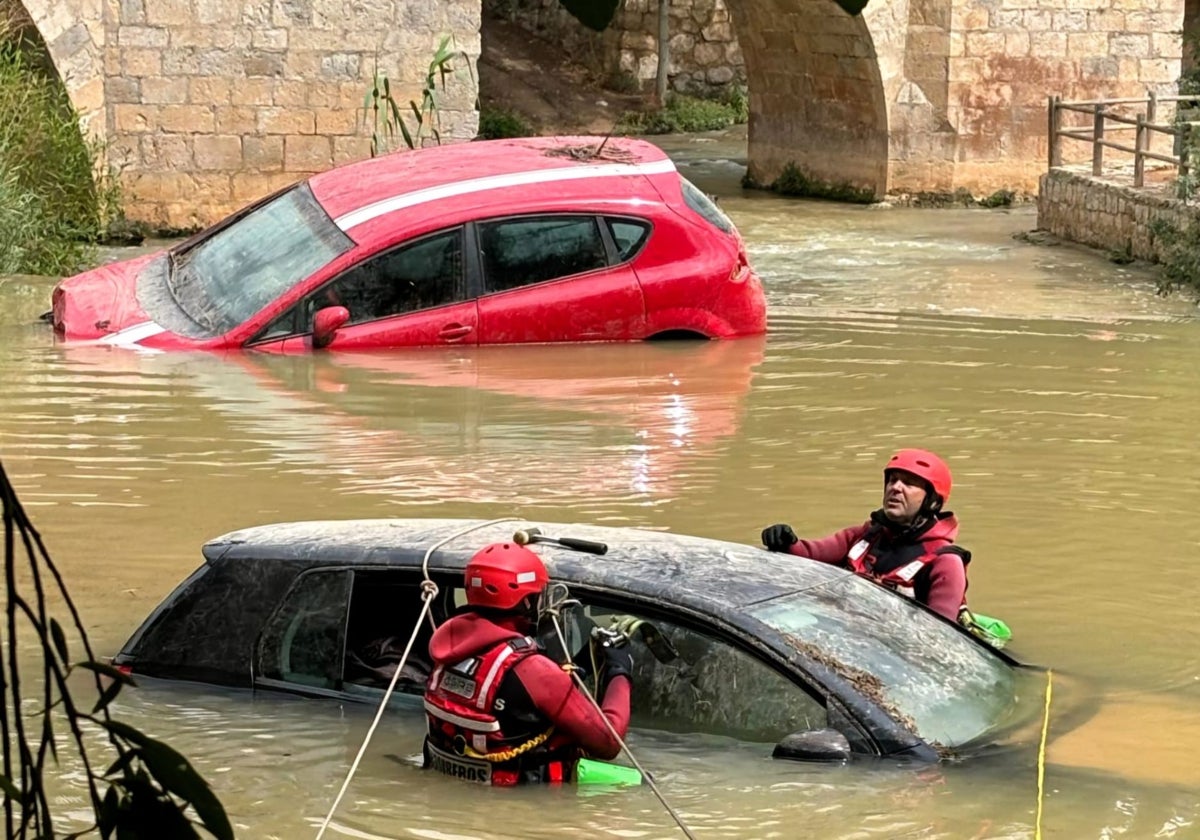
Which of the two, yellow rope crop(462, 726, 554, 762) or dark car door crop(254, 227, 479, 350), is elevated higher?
dark car door crop(254, 227, 479, 350)

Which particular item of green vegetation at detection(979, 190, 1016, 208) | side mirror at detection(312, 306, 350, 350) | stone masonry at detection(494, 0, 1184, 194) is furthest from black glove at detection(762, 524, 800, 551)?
green vegetation at detection(979, 190, 1016, 208)

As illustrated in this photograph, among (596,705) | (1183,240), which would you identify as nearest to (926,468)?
(596,705)

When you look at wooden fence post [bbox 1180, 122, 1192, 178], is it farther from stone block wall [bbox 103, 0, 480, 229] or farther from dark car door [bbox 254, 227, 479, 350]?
dark car door [bbox 254, 227, 479, 350]

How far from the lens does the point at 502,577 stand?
5.26 m

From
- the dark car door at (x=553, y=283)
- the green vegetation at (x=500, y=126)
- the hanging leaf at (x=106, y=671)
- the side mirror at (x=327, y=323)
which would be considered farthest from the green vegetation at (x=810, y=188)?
the hanging leaf at (x=106, y=671)

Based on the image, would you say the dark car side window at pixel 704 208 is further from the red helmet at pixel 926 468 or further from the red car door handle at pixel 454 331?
the red helmet at pixel 926 468

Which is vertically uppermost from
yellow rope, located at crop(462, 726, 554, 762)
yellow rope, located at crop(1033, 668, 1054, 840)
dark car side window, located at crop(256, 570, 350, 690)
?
dark car side window, located at crop(256, 570, 350, 690)

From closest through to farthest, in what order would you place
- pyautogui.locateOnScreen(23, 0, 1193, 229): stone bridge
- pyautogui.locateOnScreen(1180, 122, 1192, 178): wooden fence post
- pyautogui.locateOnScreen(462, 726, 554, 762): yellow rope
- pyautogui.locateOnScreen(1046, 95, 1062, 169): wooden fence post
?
pyautogui.locateOnScreen(462, 726, 554, 762): yellow rope < pyautogui.locateOnScreen(1180, 122, 1192, 178): wooden fence post < pyautogui.locateOnScreen(23, 0, 1193, 229): stone bridge < pyautogui.locateOnScreen(1046, 95, 1062, 169): wooden fence post

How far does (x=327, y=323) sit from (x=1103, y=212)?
897 cm

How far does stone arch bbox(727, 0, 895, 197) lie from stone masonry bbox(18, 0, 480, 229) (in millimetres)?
4742

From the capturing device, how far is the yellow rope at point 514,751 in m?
5.42

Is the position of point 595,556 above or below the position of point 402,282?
below

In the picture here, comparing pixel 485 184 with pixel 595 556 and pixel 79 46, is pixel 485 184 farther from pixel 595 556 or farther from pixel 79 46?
pixel 79 46

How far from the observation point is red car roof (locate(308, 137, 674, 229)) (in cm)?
1161
